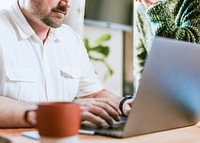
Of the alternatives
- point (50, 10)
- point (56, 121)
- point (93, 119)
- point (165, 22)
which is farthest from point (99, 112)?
point (165, 22)

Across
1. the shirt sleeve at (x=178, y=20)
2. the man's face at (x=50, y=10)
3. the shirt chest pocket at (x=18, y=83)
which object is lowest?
the shirt chest pocket at (x=18, y=83)

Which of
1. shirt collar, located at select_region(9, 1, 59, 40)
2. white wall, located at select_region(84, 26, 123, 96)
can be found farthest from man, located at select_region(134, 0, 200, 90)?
white wall, located at select_region(84, 26, 123, 96)

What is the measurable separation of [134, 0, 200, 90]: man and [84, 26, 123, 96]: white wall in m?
0.81

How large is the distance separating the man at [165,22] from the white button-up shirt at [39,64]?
0.41m

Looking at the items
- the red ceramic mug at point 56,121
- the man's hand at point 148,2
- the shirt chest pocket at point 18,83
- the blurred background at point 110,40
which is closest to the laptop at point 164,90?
the red ceramic mug at point 56,121

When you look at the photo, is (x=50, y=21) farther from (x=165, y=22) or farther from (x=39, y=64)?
(x=165, y=22)

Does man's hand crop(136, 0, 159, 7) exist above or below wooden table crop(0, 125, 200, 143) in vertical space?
above

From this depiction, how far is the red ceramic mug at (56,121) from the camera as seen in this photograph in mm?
691

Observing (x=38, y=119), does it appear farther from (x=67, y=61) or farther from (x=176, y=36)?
(x=176, y=36)

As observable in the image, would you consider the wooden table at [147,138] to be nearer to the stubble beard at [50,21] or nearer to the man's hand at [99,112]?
the man's hand at [99,112]

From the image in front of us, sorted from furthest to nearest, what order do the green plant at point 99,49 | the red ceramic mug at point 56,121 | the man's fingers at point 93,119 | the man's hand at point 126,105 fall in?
the green plant at point 99,49 → the man's hand at point 126,105 → the man's fingers at point 93,119 → the red ceramic mug at point 56,121

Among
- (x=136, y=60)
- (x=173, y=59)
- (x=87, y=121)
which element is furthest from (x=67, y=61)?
(x=173, y=59)

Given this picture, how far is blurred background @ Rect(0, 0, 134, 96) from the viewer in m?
2.83

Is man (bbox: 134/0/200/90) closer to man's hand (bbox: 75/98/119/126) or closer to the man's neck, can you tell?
the man's neck
